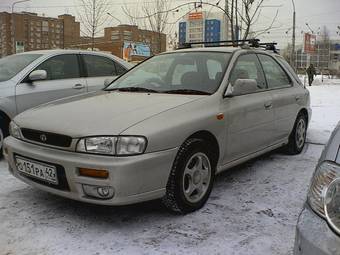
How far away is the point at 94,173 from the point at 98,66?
3830 mm

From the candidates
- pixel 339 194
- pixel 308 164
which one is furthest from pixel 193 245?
pixel 308 164

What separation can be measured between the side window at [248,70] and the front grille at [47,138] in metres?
1.79

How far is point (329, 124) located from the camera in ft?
26.7

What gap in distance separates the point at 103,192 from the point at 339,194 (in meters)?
1.78

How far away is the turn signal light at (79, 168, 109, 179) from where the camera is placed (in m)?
2.96

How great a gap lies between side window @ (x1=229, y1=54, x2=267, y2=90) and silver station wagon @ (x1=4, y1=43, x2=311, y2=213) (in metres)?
0.01

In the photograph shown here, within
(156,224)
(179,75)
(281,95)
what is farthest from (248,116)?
(156,224)

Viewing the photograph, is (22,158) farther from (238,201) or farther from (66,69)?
(66,69)

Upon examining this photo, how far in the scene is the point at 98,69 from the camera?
21.4 ft

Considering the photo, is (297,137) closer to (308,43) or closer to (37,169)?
(37,169)

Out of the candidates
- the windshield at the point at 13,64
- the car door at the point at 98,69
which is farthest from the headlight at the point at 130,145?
the car door at the point at 98,69

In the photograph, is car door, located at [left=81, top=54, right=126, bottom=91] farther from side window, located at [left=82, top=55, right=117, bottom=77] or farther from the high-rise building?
the high-rise building

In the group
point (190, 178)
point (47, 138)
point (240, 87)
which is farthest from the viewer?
point (240, 87)

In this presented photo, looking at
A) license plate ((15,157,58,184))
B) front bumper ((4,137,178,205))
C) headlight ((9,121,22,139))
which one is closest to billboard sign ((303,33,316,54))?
headlight ((9,121,22,139))
